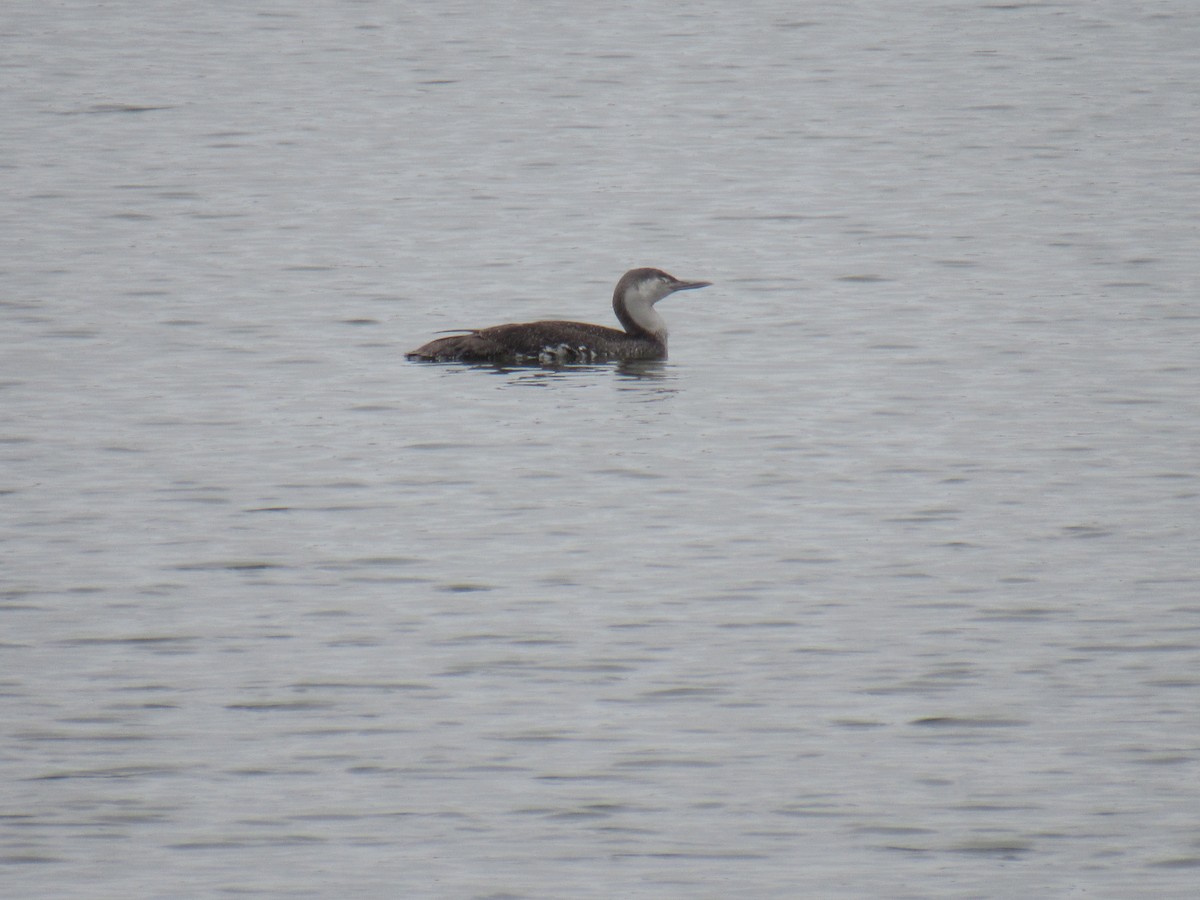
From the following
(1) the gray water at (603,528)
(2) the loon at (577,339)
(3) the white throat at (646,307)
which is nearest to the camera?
(1) the gray water at (603,528)

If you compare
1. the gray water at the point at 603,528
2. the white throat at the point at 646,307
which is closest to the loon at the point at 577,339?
the white throat at the point at 646,307

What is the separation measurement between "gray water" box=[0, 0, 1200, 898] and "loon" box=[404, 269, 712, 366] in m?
0.22

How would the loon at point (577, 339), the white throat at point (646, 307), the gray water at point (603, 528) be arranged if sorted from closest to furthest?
the gray water at point (603, 528), the loon at point (577, 339), the white throat at point (646, 307)

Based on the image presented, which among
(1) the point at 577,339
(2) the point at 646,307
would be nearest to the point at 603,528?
(1) the point at 577,339

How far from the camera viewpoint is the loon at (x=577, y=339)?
1491 centimetres

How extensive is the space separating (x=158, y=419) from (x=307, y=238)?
7.48 meters

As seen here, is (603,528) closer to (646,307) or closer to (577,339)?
(577,339)

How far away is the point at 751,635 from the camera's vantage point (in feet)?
29.9

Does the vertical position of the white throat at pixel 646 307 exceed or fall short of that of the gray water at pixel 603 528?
it exceeds it

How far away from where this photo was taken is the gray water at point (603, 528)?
7.24 metres

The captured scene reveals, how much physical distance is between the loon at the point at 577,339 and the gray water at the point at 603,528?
8.5 inches

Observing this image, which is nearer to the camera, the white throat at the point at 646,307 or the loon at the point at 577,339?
the loon at the point at 577,339

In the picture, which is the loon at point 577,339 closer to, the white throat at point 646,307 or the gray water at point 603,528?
the white throat at point 646,307

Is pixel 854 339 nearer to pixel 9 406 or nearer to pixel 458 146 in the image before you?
pixel 9 406
